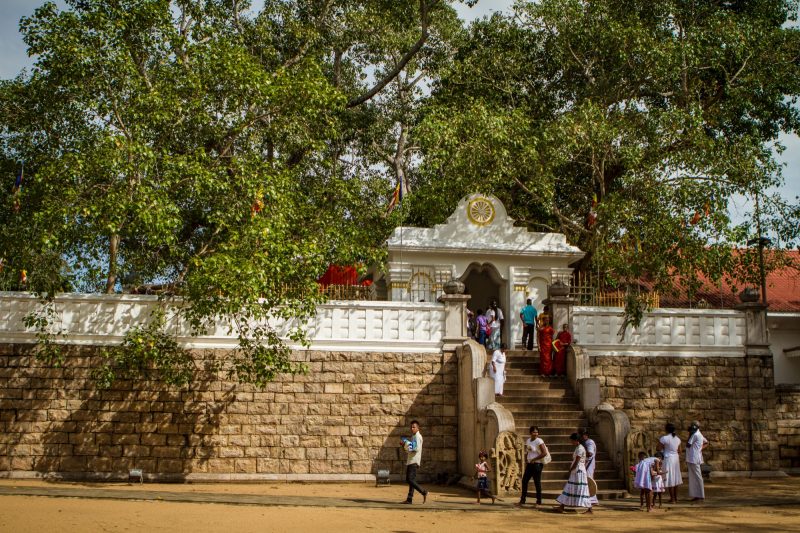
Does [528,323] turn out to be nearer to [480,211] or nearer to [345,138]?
[480,211]

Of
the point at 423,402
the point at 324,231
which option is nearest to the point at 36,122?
the point at 324,231

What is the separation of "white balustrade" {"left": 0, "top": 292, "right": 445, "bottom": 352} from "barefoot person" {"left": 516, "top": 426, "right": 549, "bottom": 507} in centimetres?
421

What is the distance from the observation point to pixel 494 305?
62.8 feet

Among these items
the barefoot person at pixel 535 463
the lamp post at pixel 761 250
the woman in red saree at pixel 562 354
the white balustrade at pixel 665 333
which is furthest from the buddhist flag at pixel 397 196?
the barefoot person at pixel 535 463

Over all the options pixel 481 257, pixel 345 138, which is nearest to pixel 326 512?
pixel 481 257

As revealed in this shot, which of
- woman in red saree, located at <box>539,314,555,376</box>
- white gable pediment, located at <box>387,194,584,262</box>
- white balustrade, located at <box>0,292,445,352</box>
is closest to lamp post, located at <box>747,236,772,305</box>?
white gable pediment, located at <box>387,194,584,262</box>

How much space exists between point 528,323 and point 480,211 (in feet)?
9.67

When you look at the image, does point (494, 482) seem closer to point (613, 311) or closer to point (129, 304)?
point (613, 311)

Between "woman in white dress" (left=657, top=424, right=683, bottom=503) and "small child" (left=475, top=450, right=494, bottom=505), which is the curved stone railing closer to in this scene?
"small child" (left=475, top=450, right=494, bottom=505)

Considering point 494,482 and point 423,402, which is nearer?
point 494,482

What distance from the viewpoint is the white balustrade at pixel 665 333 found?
18172mm

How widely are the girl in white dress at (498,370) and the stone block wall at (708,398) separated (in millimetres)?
2303

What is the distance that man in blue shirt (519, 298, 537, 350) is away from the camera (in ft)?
61.6

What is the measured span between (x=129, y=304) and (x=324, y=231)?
429 cm
